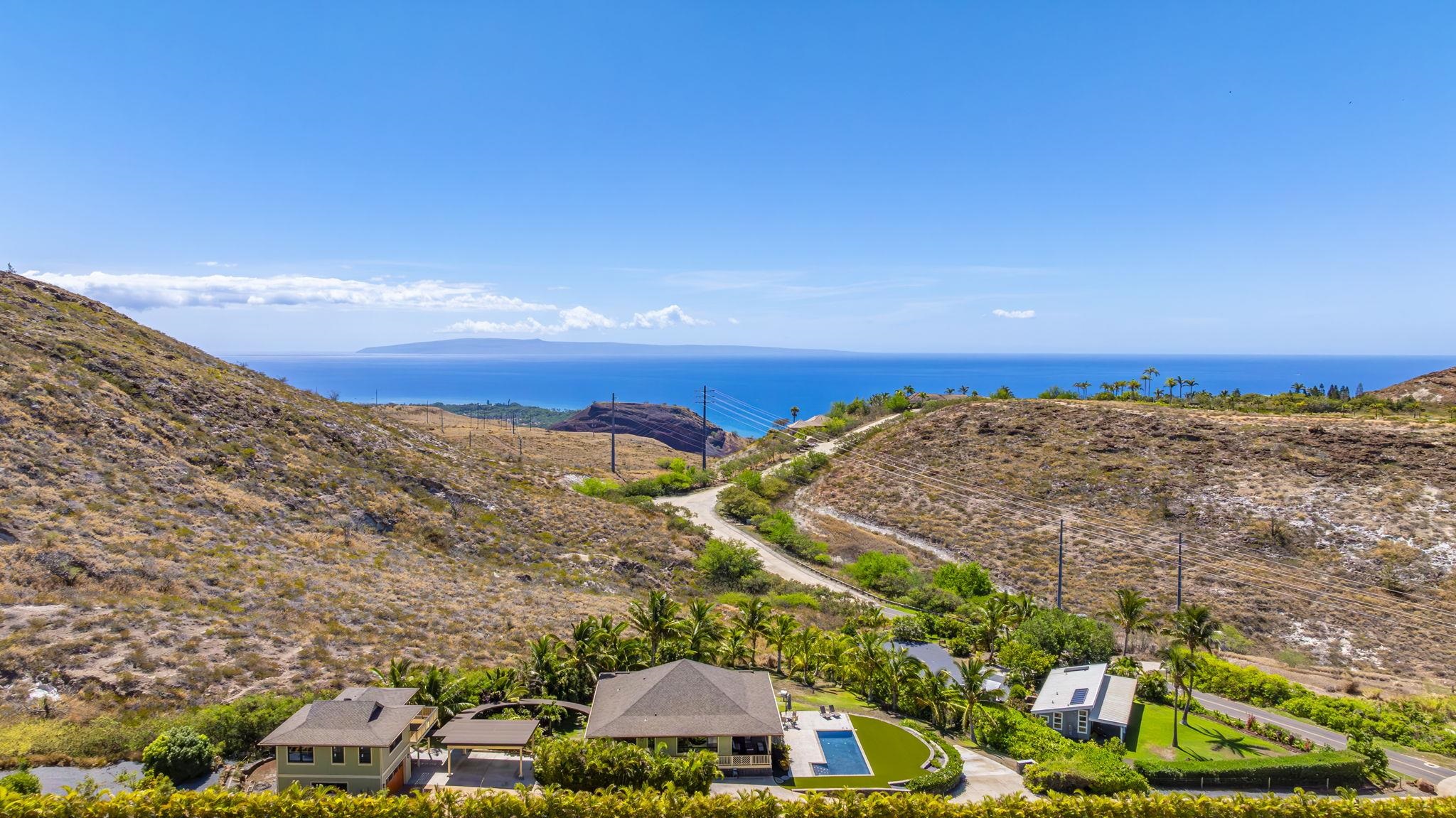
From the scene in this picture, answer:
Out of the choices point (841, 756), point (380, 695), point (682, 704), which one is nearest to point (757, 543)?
point (841, 756)

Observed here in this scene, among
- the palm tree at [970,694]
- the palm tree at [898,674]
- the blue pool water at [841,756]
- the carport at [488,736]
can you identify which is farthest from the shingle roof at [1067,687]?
the carport at [488,736]

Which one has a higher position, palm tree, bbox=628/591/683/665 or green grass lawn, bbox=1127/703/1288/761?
palm tree, bbox=628/591/683/665

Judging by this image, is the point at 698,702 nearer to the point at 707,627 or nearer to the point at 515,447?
the point at 707,627

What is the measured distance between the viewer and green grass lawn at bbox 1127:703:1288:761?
3144 cm

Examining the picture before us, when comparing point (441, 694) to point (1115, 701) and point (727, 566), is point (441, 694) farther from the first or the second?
point (1115, 701)

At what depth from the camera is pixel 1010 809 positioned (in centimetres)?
2047

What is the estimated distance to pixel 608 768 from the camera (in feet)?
76.3

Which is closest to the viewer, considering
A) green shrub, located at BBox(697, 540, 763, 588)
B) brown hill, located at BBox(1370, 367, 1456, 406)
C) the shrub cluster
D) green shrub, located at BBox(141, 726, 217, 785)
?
green shrub, located at BBox(141, 726, 217, 785)

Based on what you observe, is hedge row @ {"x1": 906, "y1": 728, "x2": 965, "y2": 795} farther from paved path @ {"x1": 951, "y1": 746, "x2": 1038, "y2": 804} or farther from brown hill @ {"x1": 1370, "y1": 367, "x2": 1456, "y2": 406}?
brown hill @ {"x1": 1370, "y1": 367, "x2": 1456, "y2": 406}

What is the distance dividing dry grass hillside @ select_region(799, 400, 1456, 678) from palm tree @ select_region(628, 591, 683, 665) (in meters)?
34.1

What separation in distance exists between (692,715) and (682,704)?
65cm

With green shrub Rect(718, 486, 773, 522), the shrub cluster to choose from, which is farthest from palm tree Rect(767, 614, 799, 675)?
green shrub Rect(718, 486, 773, 522)

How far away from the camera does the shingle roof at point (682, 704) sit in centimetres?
2595

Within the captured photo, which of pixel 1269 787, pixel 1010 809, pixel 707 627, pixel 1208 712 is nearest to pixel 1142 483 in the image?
pixel 1208 712
